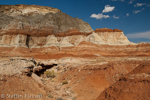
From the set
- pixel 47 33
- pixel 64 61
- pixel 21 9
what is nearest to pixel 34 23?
pixel 47 33

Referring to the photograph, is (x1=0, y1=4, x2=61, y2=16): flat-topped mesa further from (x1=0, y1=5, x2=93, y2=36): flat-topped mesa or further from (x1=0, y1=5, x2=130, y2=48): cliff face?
(x1=0, y1=5, x2=130, y2=48): cliff face

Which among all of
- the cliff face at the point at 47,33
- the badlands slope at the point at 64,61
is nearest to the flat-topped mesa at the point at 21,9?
the badlands slope at the point at 64,61

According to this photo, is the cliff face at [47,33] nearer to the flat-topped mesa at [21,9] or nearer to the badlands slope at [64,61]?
the badlands slope at [64,61]

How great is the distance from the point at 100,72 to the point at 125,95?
6.36 meters

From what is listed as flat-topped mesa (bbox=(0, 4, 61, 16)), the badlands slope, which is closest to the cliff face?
the badlands slope

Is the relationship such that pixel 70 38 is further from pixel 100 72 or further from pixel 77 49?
Result: pixel 100 72

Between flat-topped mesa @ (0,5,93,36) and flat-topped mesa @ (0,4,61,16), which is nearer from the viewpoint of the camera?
flat-topped mesa @ (0,5,93,36)

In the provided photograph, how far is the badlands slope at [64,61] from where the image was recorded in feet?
21.7

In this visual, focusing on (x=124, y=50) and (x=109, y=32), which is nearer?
(x=124, y=50)

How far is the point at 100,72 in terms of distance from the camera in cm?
1139

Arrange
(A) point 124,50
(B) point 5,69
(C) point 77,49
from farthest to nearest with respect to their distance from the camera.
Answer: (A) point 124,50 < (C) point 77,49 < (B) point 5,69

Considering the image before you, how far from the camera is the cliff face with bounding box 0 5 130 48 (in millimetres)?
48312

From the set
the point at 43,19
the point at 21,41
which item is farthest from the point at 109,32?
the point at 21,41

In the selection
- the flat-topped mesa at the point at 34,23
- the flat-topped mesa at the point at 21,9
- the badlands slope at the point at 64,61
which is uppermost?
the flat-topped mesa at the point at 21,9
